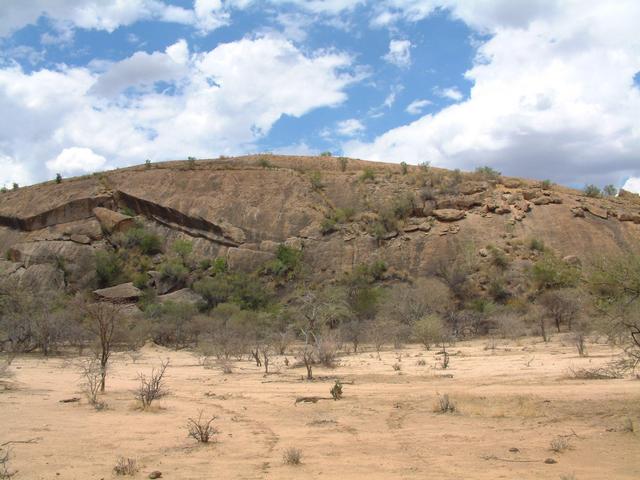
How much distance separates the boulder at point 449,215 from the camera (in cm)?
5159

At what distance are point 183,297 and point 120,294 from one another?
4.98 metres

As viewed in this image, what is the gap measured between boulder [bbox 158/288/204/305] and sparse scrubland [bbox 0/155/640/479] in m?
0.29

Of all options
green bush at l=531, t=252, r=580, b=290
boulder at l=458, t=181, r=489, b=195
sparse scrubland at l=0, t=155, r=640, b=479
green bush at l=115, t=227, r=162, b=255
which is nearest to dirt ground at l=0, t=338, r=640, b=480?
sparse scrubland at l=0, t=155, r=640, b=479

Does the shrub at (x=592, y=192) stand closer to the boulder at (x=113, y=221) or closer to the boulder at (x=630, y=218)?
the boulder at (x=630, y=218)

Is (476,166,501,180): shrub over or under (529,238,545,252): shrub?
over

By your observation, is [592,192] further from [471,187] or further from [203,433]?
[203,433]

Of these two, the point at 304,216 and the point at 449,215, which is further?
the point at 304,216

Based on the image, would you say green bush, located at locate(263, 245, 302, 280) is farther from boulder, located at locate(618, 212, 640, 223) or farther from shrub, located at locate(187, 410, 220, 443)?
shrub, located at locate(187, 410, 220, 443)

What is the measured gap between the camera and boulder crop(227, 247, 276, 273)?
50812 mm

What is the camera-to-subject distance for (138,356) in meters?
29.9

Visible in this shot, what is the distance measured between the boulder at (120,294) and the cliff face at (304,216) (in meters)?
3.63

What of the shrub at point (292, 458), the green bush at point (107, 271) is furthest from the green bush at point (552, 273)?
the shrub at point (292, 458)

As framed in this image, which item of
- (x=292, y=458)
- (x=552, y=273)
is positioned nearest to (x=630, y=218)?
(x=552, y=273)

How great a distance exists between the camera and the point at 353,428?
10672 mm
